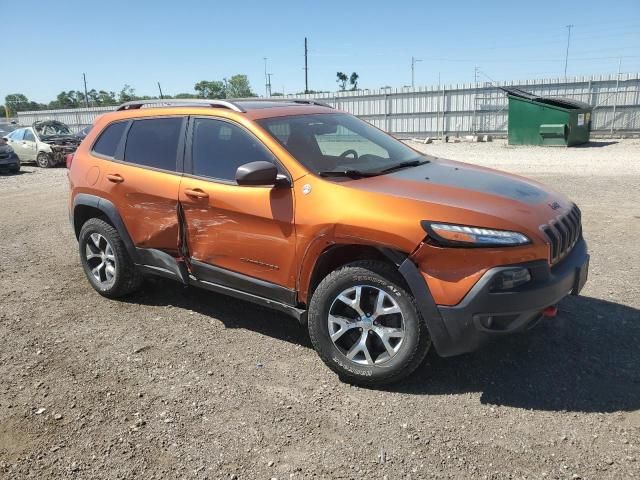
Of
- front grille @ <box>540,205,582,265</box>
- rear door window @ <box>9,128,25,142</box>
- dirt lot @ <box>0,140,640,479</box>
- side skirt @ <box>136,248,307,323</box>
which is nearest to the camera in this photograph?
dirt lot @ <box>0,140,640,479</box>

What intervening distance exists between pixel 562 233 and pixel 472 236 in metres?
0.77

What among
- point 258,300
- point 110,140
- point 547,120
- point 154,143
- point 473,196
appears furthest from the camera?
point 547,120

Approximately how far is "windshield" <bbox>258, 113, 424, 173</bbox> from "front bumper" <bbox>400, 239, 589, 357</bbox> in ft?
3.63

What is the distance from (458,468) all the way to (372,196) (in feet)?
5.17

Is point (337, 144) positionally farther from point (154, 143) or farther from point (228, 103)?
point (154, 143)

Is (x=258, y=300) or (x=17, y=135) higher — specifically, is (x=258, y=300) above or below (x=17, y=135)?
below

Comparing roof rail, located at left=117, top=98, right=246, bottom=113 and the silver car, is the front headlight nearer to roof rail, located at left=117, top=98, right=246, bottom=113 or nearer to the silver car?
roof rail, located at left=117, top=98, right=246, bottom=113

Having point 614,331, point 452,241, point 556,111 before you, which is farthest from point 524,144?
point 452,241

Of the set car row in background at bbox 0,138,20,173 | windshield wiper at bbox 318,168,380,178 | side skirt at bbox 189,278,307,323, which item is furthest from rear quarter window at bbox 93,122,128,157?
car row in background at bbox 0,138,20,173

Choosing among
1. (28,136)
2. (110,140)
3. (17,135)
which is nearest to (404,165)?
(110,140)

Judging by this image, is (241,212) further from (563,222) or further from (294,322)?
(563,222)

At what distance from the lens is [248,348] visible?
397 centimetres

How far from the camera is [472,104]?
2666 cm

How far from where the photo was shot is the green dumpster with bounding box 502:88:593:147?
19750mm
